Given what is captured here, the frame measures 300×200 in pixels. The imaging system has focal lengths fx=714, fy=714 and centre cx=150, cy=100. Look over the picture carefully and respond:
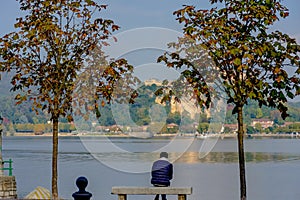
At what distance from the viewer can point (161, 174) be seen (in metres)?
19.5

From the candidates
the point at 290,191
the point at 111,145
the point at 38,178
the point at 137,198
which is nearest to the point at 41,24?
the point at 137,198

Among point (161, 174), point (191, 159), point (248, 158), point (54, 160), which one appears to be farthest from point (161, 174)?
point (191, 159)

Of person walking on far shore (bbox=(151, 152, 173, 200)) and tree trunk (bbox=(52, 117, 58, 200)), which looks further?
tree trunk (bbox=(52, 117, 58, 200))

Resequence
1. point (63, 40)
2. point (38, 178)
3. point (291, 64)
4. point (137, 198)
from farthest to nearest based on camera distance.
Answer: point (38, 178) < point (137, 198) < point (63, 40) < point (291, 64)

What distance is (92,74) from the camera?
25094 millimetres

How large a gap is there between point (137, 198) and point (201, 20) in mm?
39489

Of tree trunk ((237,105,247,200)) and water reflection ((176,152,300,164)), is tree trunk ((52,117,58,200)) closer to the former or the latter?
tree trunk ((237,105,247,200))

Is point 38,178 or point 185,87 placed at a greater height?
point 185,87

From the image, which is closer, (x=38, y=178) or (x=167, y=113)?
(x=167, y=113)

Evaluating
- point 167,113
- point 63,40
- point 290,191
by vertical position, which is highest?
point 63,40

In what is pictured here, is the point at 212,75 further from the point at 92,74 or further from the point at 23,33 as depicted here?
the point at 23,33

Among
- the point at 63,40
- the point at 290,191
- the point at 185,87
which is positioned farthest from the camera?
the point at 290,191

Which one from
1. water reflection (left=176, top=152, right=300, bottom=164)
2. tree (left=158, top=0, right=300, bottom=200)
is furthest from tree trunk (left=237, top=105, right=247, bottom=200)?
water reflection (left=176, top=152, right=300, bottom=164)

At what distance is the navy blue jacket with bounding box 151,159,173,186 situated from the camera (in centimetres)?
1942
